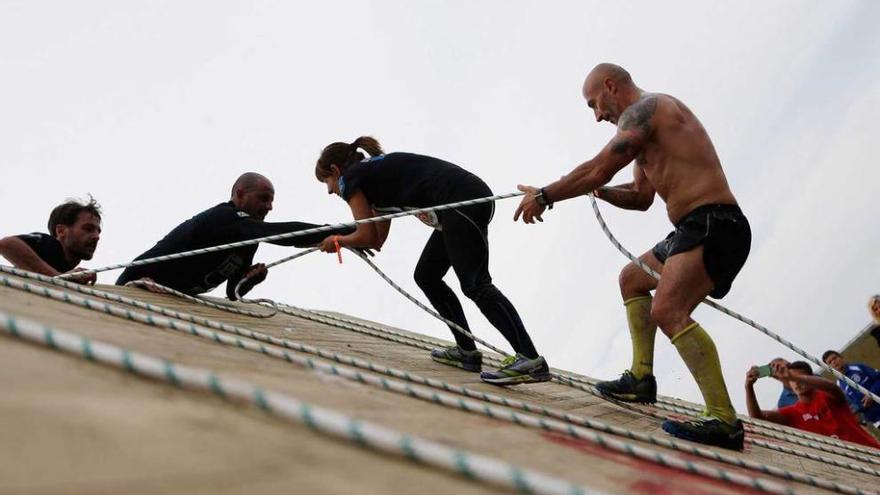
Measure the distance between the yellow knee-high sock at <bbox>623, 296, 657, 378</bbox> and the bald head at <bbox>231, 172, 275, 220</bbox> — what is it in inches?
95.4

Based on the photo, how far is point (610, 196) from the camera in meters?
3.19

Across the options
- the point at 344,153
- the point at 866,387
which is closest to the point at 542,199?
the point at 344,153

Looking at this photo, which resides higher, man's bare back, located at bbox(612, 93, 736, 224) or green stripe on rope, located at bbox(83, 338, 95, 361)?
man's bare back, located at bbox(612, 93, 736, 224)

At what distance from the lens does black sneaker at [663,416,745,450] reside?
2283mm

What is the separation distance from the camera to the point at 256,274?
13.6 ft

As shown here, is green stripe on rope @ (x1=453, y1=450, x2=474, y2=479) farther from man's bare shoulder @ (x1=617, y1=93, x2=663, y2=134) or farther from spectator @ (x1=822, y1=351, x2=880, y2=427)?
spectator @ (x1=822, y1=351, x2=880, y2=427)

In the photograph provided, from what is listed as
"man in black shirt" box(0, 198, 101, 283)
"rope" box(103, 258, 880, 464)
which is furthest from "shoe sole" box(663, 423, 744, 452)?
"man in black shirt" box(0, 198, 101, 283)

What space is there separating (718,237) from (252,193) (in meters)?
2.85

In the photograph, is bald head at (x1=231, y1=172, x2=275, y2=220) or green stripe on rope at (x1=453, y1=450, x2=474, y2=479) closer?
green stripe on rope at (x1=453, y1=450, x2=474, y2=479)

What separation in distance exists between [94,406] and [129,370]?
16cm

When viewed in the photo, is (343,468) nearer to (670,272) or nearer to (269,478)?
Answer: (269,478)

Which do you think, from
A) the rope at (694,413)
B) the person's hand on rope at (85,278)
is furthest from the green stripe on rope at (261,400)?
the person's hand on rope at (85,278)

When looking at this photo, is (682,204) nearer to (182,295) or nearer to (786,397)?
(182,295)

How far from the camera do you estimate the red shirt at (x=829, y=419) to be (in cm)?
495
